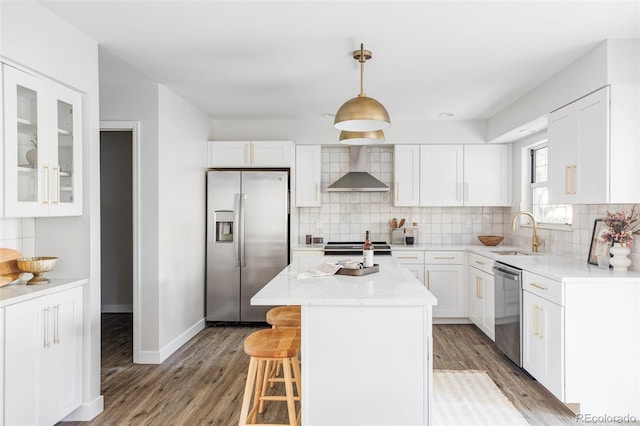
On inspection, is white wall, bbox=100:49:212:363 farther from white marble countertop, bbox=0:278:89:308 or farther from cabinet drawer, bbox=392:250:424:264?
cabinet drawer, bbox=392:250:424:264

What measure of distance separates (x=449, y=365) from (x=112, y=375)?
2.86 meters

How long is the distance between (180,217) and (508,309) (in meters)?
3.19

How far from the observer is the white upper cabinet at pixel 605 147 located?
2652 mm

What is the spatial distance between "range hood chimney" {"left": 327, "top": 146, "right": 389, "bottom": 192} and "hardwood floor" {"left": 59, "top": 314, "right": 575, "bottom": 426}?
1845mm

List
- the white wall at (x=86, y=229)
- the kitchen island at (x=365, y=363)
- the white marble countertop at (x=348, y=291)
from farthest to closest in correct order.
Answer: the white wall at (x=86, y=229) < the kitchen island at (x=365, y=363) < the white marble countertop at (x=348, y=291)

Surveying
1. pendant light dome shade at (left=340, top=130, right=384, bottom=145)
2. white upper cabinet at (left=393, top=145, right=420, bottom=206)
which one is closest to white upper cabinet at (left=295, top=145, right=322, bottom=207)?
white upper cabinet at (left=393, top=145, right=420, bottom=206)

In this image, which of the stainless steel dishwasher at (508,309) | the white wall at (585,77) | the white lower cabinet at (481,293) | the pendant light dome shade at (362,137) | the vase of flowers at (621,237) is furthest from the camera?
the white lower cabinet at (481,293)

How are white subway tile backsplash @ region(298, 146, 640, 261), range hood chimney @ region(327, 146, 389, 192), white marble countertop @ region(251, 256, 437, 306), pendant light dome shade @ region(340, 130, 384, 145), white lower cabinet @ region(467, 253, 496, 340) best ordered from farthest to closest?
white subway tile backsplash @ region(298, 146, 640, 261) → range hood chimney @ region(327, 146, 389, 192) → white lower cabinet @ region(467, 253, 496, 340) → pendant light dome shade @ region(340, 130, 384, 145) → white marble countertop @ region(251, 256, 437, 306)

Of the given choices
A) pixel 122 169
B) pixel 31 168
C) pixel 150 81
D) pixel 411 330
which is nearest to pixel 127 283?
pixel 122 169

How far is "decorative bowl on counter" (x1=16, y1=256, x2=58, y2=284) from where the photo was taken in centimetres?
232

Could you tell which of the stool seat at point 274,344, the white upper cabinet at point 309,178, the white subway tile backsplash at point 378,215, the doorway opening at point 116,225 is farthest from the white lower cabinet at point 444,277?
the doorway opening at point 116,225

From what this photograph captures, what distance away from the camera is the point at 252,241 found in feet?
15.7

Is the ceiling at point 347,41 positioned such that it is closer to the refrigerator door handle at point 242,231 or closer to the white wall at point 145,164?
the white wall at point 145,164

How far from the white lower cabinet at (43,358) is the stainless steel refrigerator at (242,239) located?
2239 millimetres
